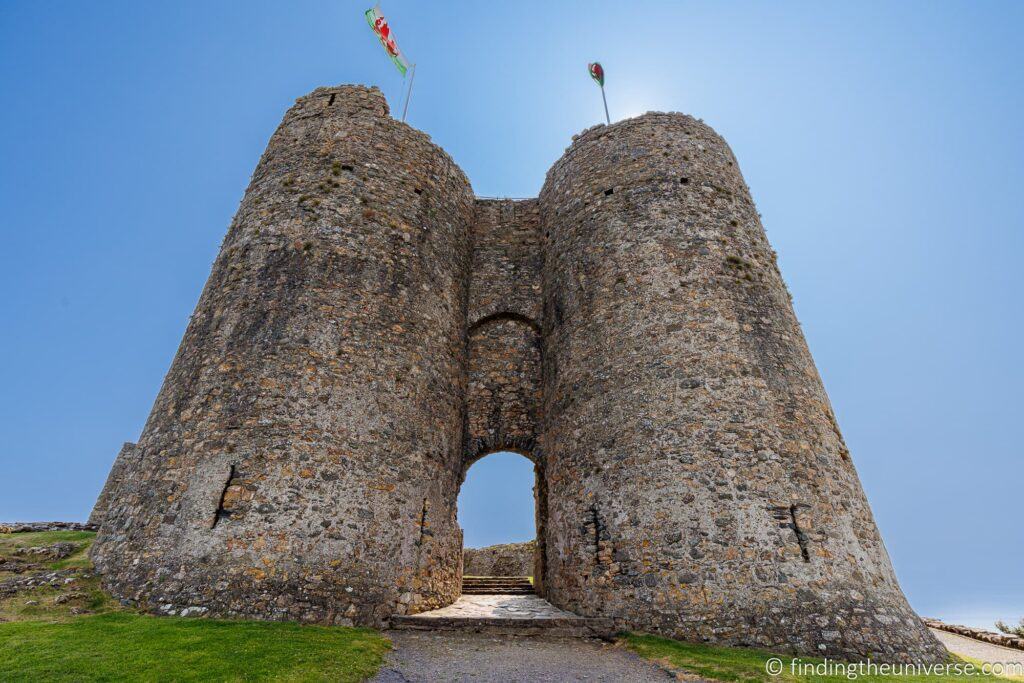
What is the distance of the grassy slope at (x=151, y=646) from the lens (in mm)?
5770

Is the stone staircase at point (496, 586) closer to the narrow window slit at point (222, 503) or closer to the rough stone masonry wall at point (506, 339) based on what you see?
the rough stone masonry wall at point (506, 339)

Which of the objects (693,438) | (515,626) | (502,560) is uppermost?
(693,438)

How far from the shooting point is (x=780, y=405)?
1024 centimetres

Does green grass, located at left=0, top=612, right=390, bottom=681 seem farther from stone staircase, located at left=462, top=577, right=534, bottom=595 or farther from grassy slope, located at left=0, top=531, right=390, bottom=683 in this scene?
stone staircase, located at left=462, top=577, right=534, bottom=595

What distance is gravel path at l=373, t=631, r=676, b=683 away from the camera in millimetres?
6668

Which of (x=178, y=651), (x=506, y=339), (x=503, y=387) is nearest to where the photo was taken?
(x=178, y=651)

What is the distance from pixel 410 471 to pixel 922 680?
8.54 meters

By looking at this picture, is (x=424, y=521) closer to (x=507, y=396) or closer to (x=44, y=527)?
(x=507, y=396)

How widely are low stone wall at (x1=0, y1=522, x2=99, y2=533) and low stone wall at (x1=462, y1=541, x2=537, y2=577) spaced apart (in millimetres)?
12069

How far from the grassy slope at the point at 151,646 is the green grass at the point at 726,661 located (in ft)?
13.1

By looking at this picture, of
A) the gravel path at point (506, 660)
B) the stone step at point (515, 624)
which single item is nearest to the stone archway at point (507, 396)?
Answer: the stone step at point (515, 624)

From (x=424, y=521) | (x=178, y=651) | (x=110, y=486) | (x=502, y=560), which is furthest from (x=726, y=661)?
(x=110, y=486)

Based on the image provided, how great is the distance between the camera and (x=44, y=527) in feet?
44.4

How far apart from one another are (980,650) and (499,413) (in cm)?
1137
